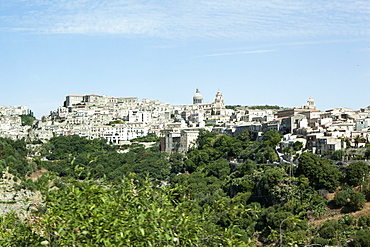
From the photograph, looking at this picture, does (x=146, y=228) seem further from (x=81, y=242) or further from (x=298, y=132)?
(x=298, y=132)

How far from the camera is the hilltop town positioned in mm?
46138

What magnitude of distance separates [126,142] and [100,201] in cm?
6765

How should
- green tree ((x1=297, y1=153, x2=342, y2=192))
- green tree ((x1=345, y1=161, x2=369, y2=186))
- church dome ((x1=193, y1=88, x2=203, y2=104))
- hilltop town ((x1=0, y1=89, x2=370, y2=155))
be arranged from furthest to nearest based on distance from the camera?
church dome ((x1=193, y1=88, x2=203, y2=104)), hilltop town ((x1=0, y1=89, x2=370, y2=155)), green tree ((x1=297, y1=153, x2=342, y2=192)), green tree ((x1=345, y1=161, x2=369, y2=186))

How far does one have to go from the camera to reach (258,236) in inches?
1235

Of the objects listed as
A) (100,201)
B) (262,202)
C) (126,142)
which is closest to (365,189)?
(262,202)

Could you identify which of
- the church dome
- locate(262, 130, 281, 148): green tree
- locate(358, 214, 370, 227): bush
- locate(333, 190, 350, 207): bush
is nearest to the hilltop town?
the church dome

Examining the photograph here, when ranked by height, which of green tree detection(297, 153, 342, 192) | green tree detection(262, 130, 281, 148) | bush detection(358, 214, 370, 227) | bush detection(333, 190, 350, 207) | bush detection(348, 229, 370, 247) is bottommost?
bush detection(348, 229, 370, 247)

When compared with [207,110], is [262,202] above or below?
below

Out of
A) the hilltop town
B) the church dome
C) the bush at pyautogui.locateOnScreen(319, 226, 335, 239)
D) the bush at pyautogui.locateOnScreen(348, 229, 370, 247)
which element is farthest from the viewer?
the church dome

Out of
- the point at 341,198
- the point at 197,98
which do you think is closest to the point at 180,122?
the point at 197,98

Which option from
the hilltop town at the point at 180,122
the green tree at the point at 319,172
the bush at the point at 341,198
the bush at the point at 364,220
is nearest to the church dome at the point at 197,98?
the hilltop town at the point at 180,122

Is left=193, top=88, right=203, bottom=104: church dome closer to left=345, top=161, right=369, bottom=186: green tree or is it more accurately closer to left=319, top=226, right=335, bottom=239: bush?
left=345, top=161, right=369, bottom=186: green tree

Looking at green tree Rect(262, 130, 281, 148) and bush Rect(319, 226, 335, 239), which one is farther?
green tree Rect(262, 130, 281, 148)

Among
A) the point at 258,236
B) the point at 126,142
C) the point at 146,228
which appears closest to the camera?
the point at 146,228
